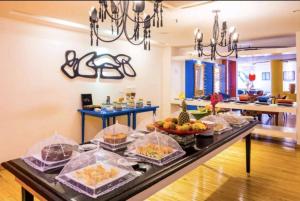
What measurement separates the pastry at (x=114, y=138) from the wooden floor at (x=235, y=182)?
1.05 m

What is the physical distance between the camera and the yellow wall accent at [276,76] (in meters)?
11.4

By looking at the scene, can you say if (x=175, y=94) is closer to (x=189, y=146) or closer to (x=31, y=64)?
(x=31, y=64)

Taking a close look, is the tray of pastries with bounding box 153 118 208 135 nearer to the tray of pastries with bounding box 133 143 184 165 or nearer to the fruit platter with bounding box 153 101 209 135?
the fruit platter with bounding box 153 101 209 135

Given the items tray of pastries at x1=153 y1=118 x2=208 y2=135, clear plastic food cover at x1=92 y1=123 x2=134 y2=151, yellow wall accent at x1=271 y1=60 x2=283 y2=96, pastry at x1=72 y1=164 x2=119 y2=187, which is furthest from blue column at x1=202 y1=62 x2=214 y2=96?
pastry at x1=72 y1=164 x2=119 y2=187

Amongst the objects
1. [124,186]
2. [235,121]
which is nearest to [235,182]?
[235,121]

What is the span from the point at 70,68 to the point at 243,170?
3.56m

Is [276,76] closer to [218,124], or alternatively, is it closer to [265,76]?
[265,76]

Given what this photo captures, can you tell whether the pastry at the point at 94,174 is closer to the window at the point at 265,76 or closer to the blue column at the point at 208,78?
the blue column at the point at 208,78

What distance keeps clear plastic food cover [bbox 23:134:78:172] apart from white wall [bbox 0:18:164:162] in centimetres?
233

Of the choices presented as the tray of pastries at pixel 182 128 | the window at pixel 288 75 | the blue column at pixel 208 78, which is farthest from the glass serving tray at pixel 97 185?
the window at pixel 288 75

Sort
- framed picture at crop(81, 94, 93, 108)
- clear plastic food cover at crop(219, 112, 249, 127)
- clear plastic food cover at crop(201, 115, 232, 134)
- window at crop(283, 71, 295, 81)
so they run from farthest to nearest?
window at crop(283, 71, 295, 81) < framed picture at crop(81, 94, 93, 108) < clear plastic food cover at crop(219, 112, 249, 127) < clear plastic food cover at crop(201, 115, 232, 134)

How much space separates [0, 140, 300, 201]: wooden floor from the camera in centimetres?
280

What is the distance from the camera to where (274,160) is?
4.04 m

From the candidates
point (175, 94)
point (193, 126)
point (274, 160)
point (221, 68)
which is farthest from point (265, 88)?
point (193, 126)
